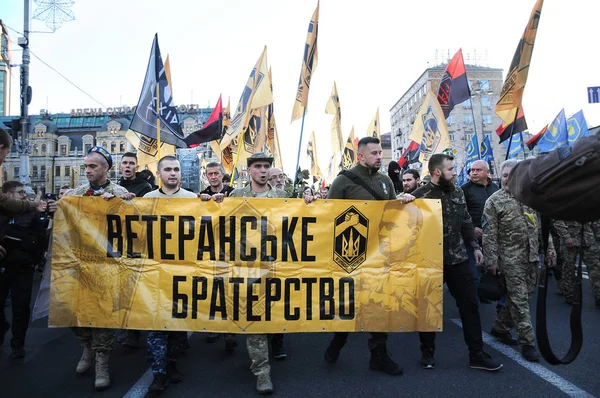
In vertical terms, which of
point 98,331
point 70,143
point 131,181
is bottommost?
point 98,331

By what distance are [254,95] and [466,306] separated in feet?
23.2

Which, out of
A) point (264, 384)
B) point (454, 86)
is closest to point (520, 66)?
point (454, 86)

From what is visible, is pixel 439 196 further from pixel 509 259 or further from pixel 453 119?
pixel 453 119

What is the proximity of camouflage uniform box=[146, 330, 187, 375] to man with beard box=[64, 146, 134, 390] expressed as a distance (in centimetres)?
45

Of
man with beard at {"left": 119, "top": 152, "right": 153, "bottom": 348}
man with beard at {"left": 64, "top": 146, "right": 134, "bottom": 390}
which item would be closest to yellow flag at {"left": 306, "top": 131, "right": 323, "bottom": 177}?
man with beard at {"left": 119, "top": 152, "right": 153, "bottom": 348}

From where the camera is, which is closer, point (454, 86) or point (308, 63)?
point (308, 63)

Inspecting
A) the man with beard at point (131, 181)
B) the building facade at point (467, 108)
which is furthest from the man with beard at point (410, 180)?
the building facade at point (467, 108)

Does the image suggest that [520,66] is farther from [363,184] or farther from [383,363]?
[383,363]

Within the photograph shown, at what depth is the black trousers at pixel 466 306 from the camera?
408cm

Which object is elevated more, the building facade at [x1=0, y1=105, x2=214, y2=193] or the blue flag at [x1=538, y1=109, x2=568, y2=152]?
the building facade at [x1=0, y1=105, x2=214, y2=193]

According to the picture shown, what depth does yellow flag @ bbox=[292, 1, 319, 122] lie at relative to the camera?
32.8 feet

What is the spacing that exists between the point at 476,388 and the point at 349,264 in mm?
1506

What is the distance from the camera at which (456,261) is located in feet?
13.8

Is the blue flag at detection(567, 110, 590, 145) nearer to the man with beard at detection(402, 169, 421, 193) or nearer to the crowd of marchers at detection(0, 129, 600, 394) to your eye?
the man with beard at detection(402, 169, 421, 193)
